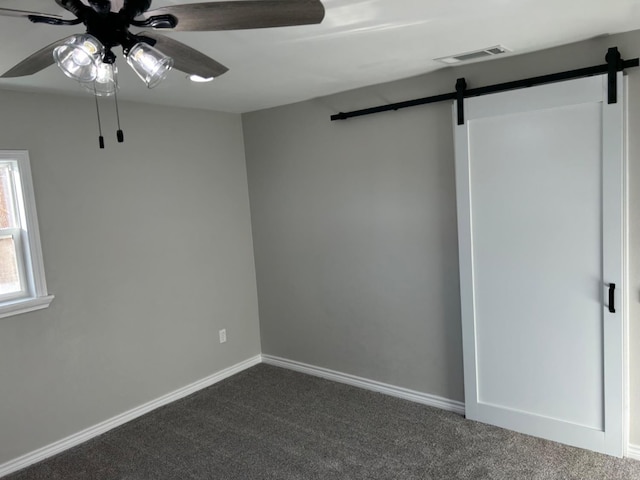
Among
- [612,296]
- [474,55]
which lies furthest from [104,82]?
[612,296]

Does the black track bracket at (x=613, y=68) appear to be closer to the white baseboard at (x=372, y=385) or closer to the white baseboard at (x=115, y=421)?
the white baseboard at (x=372, y=385)

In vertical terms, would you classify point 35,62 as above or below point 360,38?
below

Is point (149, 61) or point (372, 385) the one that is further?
point (372, 385)

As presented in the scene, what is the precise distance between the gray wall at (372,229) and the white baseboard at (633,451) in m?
0.04

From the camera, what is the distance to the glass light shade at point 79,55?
4.79 feet

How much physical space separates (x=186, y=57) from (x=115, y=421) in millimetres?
2862

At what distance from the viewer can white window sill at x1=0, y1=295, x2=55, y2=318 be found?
302 cm

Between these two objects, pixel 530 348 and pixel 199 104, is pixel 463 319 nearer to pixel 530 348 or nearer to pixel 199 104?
pixel 530 348

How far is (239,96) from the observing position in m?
3.69

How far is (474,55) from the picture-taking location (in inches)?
114

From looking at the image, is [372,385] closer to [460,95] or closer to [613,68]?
[460,95]

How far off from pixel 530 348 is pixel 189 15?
105 inches

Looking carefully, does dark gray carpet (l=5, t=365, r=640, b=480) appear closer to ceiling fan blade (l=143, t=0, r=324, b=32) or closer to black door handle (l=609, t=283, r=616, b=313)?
black door handle (l=609, t=283, r=616, b=313)

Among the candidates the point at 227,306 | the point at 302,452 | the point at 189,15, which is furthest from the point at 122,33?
the point at 227,306
